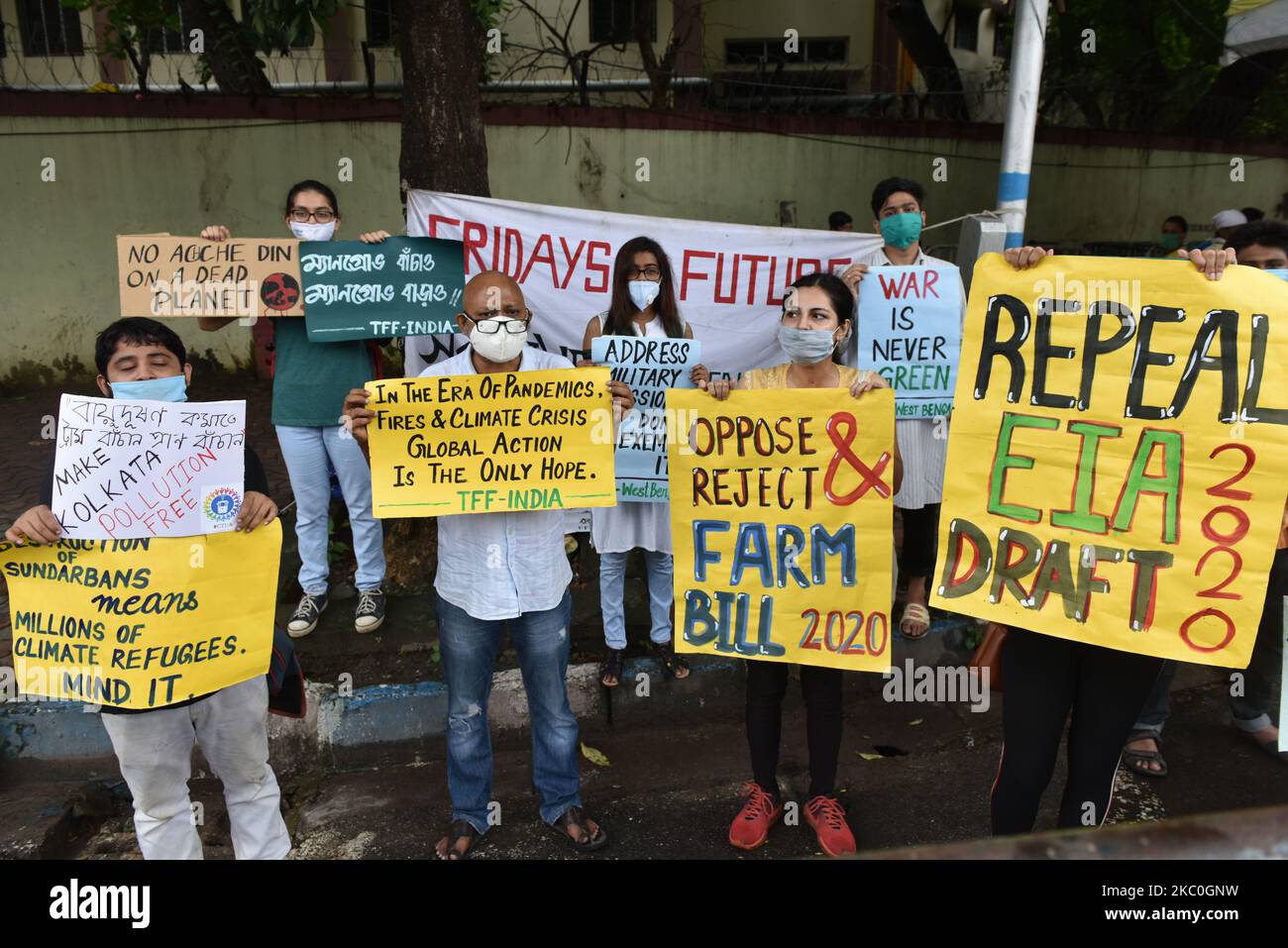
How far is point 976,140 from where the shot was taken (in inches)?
455

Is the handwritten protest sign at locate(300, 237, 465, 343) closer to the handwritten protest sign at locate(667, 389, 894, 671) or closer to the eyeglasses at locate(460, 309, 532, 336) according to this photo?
the eyeglasses at locate(460, 309, 532, 336)

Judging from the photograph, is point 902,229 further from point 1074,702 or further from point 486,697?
point 486,697

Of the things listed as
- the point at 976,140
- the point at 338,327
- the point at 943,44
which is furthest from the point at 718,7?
the point at 338,327

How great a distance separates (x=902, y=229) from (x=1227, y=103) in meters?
12.5

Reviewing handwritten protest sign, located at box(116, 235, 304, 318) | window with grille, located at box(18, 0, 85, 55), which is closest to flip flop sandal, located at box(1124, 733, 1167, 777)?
handwritten protest sign, located at box(116, 235, 304, 318)

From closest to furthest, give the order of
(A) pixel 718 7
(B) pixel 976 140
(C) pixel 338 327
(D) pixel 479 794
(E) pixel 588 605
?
1. (D) pixel 479 794
2. (C) pixel 338 327
3. (E) pixel 588 605
4. (B) pixel 976 140
5. (A) pixel 718 7

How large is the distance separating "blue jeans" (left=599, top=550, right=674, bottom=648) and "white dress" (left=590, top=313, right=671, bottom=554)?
0.07 meters

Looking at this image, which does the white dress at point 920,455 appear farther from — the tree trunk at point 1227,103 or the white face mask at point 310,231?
the tree trunk at point 1227,103

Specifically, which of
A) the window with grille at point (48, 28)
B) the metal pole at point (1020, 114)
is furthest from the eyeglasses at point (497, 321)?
the window with grille at point (48, 28)

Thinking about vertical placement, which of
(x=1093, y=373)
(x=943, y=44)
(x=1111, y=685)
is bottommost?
(x=1111, y=685)

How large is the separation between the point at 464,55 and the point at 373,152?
16.7 feet

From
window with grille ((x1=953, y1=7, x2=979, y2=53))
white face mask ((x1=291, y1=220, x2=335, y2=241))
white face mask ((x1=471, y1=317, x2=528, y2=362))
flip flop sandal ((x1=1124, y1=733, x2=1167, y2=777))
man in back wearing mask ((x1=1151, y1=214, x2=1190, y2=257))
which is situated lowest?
flip flop sandal ((x1=1124, y1=733, x2=1167, y2=777))

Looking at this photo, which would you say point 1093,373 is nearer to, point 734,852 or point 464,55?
point 734,852

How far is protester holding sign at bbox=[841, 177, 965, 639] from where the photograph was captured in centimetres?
414
